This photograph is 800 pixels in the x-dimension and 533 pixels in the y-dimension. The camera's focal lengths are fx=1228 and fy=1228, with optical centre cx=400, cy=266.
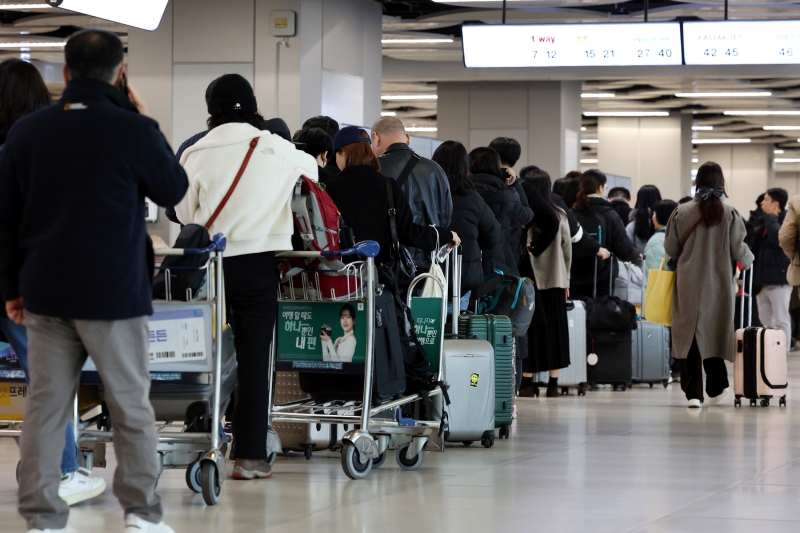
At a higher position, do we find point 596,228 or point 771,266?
point 596,228

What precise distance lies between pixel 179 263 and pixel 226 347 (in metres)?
0.42

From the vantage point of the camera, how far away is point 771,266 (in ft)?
43.9

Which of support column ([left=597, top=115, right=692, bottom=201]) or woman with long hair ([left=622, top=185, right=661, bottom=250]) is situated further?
support column ([left=597, top=115, right=692, bottom=201])

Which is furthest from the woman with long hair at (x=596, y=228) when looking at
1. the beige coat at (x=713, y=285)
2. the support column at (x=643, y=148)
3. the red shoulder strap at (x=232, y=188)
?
the support column at (x=643, y=148)

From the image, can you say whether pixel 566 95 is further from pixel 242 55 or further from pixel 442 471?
pixel 442 471

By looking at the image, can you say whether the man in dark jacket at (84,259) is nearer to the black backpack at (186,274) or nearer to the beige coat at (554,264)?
the black backpack at (186,274)

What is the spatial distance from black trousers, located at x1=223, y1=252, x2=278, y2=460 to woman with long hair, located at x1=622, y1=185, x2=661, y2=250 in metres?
7.05

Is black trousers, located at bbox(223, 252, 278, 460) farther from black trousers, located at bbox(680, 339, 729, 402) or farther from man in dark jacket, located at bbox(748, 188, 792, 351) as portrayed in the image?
man in dark jacket, located at bbox(748, 188, 792, 351)

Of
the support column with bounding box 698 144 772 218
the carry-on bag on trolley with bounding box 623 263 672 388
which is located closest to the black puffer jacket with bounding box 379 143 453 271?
the carry-on bag on trolley with bounding box 623 263 672 388

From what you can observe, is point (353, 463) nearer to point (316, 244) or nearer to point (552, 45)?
point (316, 244)

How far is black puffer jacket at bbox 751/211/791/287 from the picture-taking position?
1336cm

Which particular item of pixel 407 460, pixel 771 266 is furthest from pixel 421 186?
pixel 771 266

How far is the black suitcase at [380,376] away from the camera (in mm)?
5230

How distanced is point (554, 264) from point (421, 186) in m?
3.02
